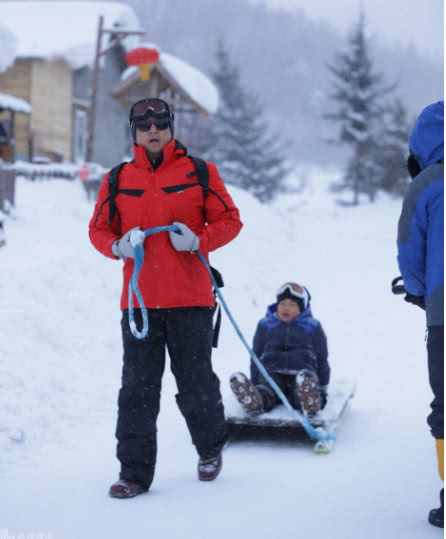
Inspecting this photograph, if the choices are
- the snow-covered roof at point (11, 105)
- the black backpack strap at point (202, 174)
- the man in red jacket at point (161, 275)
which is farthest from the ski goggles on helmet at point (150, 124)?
the snow-covered roof at point (11, 105)

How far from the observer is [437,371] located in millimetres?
3207

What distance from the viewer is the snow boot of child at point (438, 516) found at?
341 cm

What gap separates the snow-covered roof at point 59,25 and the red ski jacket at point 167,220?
2132 cm

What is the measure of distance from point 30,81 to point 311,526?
23.9 meters

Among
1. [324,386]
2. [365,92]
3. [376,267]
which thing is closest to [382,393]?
[324,386]

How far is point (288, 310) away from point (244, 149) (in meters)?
28.2

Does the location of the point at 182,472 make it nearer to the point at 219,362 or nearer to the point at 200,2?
the point at 219,362

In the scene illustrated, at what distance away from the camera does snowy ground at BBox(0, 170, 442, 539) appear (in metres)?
3.58

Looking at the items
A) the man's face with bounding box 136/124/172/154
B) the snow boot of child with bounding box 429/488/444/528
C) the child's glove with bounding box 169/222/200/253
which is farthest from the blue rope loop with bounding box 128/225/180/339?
the snow boot of child with bounding box 429/488/444/528

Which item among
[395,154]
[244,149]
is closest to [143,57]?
[244,149]

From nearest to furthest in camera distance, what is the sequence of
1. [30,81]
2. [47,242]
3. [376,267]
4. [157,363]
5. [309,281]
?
[157,363] < [47,242] < [309,281] < [376,267] < [30,81]

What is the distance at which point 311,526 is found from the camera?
3.49m

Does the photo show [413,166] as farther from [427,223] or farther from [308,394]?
[308,394]

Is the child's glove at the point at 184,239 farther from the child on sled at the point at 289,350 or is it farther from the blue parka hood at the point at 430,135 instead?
the child on sled at the point at 289,350
